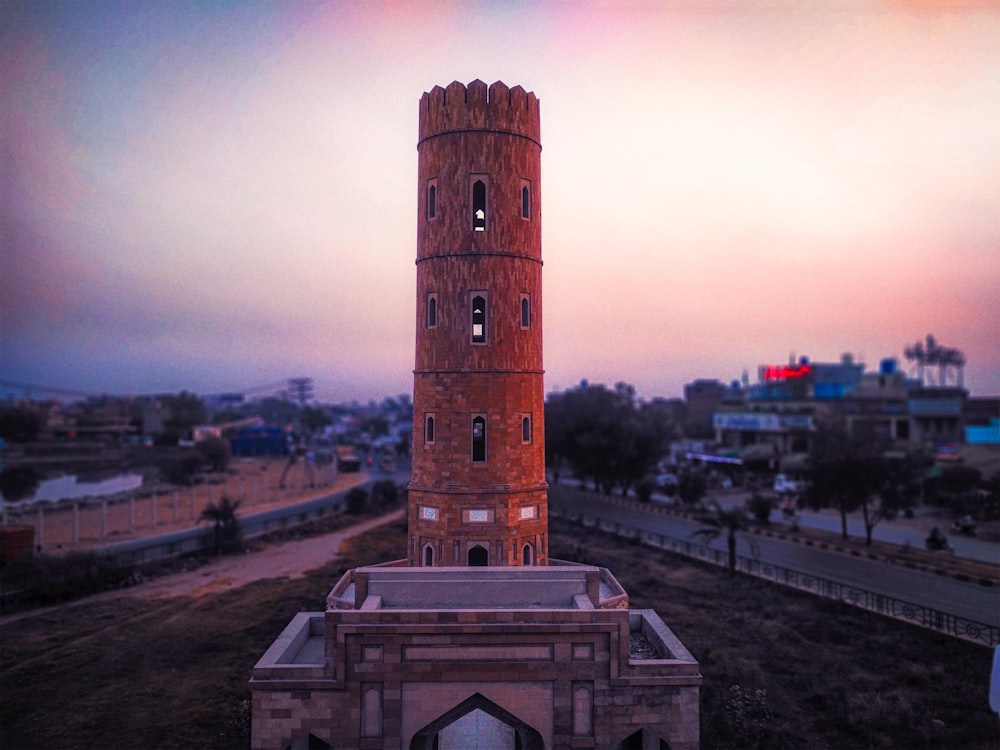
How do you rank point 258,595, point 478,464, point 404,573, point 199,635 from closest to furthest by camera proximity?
point 404,573, point 478,464, point 199,635, point 258,595

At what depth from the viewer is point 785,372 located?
83188mm

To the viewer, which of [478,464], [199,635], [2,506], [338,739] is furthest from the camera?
[2,506]

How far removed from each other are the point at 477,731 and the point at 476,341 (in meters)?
9.50

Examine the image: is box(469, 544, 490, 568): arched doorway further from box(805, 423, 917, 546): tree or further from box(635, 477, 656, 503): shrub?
box(635, 477, 656, 503): shrub

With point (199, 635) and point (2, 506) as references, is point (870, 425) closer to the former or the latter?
point (199, 635)

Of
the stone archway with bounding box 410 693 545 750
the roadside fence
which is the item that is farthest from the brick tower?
the roadside fence

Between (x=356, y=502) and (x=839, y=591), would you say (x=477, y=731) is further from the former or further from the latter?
(x=356, y=502)

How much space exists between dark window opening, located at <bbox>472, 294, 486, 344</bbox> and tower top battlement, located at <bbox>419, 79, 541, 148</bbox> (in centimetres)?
471

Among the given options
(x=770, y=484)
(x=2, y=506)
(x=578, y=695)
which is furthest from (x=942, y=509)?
(x=2, y=506)

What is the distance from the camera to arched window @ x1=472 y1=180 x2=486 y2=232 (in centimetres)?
1933

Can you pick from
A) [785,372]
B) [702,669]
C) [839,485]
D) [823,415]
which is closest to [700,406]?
[785,372]

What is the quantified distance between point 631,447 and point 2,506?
5012 centimetres

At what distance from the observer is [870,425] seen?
65125mm

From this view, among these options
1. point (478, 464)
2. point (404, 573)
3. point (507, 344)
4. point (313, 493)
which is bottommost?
point (313, 493)
